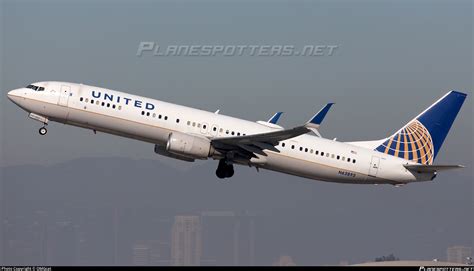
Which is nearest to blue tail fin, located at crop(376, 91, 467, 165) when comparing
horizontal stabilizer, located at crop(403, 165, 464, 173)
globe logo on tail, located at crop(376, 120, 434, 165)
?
globe logo on tail, located at crop(376, 120, 434, 165)

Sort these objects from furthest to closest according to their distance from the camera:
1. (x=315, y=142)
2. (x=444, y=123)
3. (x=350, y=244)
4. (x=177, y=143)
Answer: (x=350, y=244)
(x=444, y=123)
(x=315, y=142)
(x=177, y=143)

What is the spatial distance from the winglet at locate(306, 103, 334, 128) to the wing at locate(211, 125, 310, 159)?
62.3 inches

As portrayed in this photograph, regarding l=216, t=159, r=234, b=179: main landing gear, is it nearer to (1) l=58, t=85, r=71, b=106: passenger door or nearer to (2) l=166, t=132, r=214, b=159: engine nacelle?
(2) l=166, t=132, r=214, b=159: engine nacelle

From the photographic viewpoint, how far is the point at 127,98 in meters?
47.8

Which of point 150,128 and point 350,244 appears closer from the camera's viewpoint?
point 150,128

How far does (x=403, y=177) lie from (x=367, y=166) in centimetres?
256

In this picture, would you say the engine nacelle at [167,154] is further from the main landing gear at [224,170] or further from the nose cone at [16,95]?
the nose cone at [16,95]

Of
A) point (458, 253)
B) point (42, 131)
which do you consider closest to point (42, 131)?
point (42, 131)

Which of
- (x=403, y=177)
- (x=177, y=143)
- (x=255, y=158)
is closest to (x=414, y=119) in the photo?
(x=403, y=177)

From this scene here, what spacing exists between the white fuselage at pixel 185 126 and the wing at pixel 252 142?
57 centimetres

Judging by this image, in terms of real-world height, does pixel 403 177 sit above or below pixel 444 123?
below

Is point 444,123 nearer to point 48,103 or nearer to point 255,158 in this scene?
point 255,158

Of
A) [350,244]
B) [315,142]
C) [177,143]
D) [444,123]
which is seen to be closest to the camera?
[177,143]

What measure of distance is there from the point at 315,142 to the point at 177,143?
9011mm
